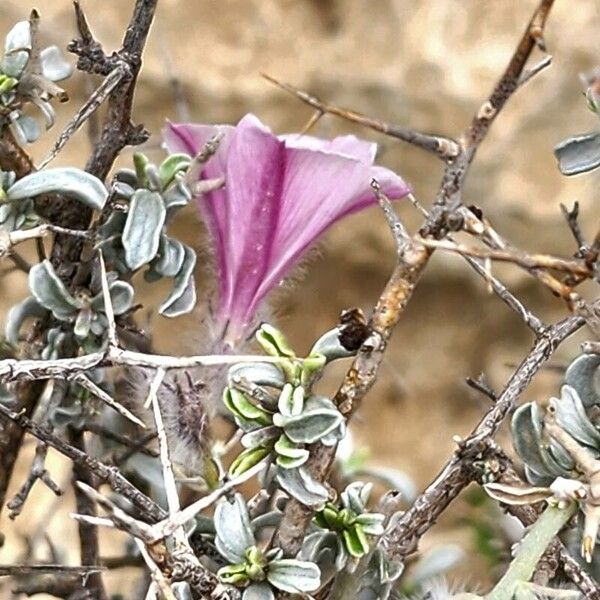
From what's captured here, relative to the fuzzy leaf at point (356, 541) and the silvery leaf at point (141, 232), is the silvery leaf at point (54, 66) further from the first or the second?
the fuzzy leaf at point (356, 541)

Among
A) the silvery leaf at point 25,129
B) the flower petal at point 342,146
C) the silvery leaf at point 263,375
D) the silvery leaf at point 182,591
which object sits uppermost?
the flower petal at point 342,146

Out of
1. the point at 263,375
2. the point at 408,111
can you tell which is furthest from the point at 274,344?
the point at 408,111

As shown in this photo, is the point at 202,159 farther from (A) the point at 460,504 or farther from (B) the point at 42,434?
(A) the point at 460,504

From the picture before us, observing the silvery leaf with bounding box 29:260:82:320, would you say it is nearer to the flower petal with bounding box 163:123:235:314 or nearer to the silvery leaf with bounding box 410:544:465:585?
the flower petal with bounding box 163:123:235:314

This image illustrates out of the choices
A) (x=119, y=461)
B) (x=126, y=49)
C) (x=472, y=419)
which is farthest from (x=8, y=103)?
(x=472, y=419)

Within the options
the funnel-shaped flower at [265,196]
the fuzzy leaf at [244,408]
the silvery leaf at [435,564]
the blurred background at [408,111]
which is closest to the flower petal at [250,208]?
the funnel-shaped flower at [265,196]

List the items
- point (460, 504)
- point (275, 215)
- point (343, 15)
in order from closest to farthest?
point (275, 215) → point (343, 15) → point (460, 504)

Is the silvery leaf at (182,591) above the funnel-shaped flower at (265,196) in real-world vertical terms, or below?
below
